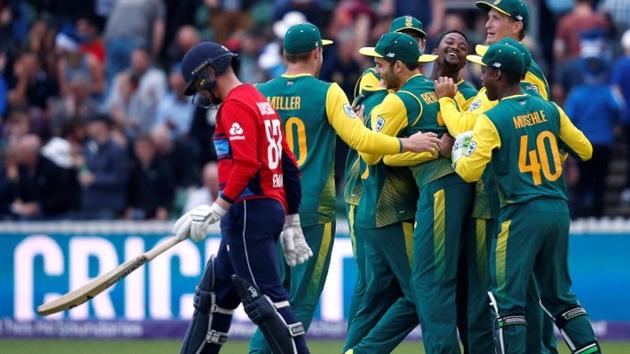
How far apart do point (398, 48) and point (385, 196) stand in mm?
1051

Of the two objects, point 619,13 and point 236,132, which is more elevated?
point 619,13

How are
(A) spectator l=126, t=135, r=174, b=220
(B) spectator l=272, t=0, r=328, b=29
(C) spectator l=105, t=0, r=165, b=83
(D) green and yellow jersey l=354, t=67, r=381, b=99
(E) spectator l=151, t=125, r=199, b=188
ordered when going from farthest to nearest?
(C) spectator l=105, t=0, r=165, b=83 < (B) spectator l=272, t=0, r=328, b=29 < (E) spectator l=151, t=125, r=199, b=188 < (A) spectator l=126, t=135, r=174, b=220 < (D) green and yellow jersey l=354, t=67, r=381, b=99

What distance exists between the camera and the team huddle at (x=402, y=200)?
9.43m

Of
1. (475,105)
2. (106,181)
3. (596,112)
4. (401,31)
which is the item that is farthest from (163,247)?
(596,112)

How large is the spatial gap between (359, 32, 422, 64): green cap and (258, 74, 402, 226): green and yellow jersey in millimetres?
453

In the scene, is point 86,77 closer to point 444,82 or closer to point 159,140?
point 159,140

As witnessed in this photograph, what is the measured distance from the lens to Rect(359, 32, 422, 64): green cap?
404 inches

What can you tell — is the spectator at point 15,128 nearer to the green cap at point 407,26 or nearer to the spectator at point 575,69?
the spectator at point 575,69

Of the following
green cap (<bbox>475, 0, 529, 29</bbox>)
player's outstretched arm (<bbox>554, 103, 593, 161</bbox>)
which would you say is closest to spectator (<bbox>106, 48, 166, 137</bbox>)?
green cap (<bbox>475, 0, 529, 29</bbox>)

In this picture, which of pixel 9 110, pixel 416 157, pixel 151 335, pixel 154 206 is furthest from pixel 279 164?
pixel 9 110

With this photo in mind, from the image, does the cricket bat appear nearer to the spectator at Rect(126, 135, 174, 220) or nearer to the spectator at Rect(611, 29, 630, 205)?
the spectator at Rect(126, 135, 174, 220)

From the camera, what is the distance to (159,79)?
18750mm

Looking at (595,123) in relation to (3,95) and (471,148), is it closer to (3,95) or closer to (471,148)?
(471,148)

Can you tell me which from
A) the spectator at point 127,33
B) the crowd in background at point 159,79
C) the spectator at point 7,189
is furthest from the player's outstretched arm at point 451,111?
the spectator at point 127,33
